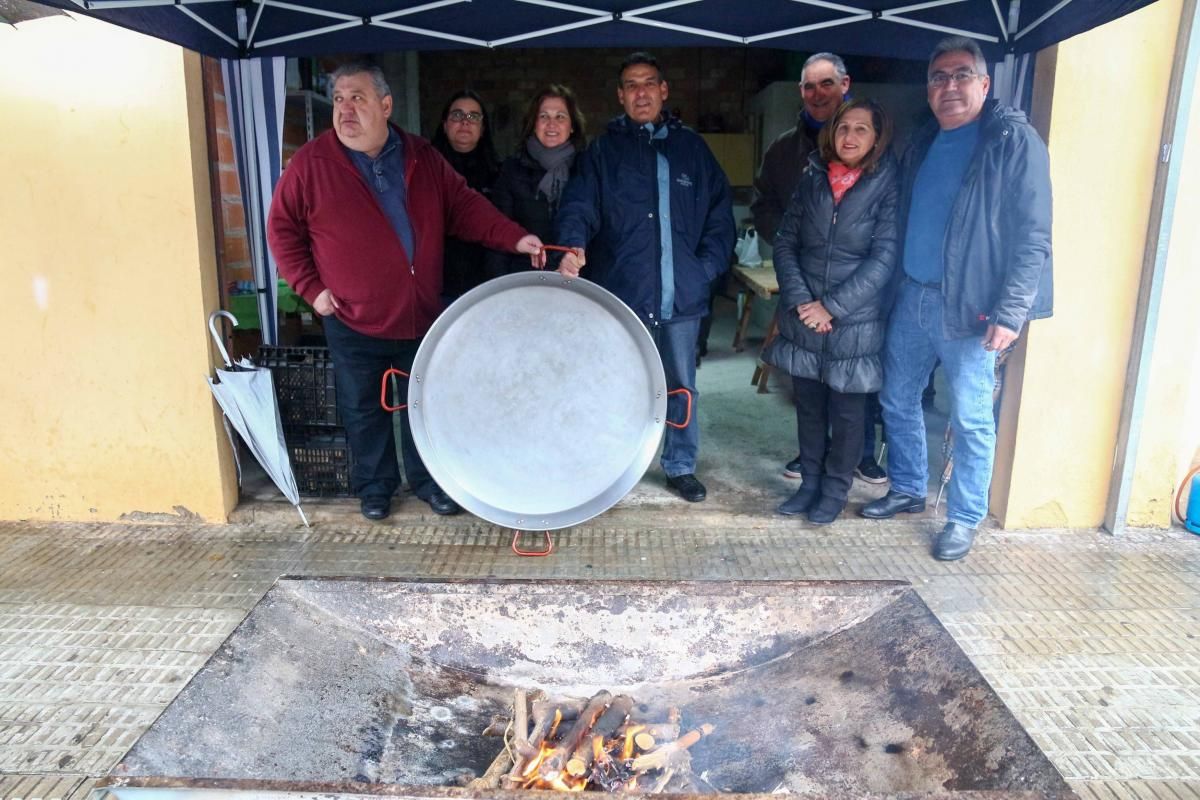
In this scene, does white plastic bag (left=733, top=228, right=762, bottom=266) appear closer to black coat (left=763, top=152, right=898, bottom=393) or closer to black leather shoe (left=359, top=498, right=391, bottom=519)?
black coat (left=763, top=152, right=898, bottom=393)

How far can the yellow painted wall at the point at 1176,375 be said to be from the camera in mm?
3326

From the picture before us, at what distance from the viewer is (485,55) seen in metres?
9.59

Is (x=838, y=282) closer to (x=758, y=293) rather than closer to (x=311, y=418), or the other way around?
(x=311, y=418)

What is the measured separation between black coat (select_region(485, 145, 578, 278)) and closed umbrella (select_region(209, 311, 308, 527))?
1.09 metres

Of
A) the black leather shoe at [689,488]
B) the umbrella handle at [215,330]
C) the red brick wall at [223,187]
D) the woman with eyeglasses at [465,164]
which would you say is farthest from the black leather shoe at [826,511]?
the red brick wall at [223,187]

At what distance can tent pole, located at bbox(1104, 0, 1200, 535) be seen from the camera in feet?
10.5

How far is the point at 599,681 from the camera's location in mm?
1985

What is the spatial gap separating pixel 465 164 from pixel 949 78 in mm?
2021

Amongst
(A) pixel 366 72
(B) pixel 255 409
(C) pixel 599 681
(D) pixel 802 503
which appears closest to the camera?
(C) pixel 599 681

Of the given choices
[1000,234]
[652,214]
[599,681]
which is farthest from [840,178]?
[599,681]

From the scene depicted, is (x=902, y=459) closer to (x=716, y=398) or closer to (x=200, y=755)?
(x=716, y=398)

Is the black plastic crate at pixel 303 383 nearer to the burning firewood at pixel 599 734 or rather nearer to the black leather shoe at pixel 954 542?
the burning firewood at pixel 599 734

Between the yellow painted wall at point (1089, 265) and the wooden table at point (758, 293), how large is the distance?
5.23 ft

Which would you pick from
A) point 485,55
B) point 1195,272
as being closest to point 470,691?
point 1195,272
